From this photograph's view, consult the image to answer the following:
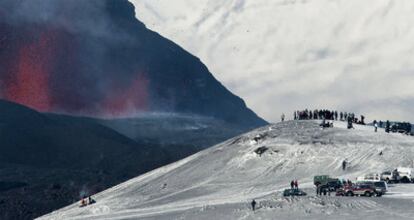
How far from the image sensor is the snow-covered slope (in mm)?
105750

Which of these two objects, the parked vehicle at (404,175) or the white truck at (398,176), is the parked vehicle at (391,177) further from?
the parked vehicle at (404,175)

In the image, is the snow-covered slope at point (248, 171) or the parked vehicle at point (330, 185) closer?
the parked vehicle at point (330, 185)

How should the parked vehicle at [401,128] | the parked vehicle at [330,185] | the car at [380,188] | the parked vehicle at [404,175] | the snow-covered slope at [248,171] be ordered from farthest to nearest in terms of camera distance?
the parked vehicle at [401,128] < the snow-covered slope at [248,171] < the parked vehicle at [404,175] < the parked vehicle at [330,185] < the car at [380,188]

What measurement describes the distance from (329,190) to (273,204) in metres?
9.64

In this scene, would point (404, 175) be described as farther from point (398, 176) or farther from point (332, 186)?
point (332, 186)

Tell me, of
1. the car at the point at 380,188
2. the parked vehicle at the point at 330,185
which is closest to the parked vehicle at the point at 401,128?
the parked vehicle at the point at 330,185

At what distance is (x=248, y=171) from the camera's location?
404 feet

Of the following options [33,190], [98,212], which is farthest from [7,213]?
[98,212]

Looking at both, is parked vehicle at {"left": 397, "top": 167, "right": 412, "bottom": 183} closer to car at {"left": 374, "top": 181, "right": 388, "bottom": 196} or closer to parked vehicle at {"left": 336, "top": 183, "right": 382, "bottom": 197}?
car at {"left": 374, "top": 181, "right": 388, "bottom": 196}

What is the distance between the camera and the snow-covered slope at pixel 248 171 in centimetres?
10575

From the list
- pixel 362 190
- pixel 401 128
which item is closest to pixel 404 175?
pixel 362 190

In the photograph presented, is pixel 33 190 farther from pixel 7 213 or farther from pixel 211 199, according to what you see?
pixel 211 199

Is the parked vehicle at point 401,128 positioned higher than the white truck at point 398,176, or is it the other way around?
the parked vehicle at point 401,128

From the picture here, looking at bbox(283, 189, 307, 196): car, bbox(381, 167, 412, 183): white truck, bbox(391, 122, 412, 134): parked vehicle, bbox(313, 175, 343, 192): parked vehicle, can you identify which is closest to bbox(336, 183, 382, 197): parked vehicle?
bbox(313, 175, 343, 192): parked vehicle
